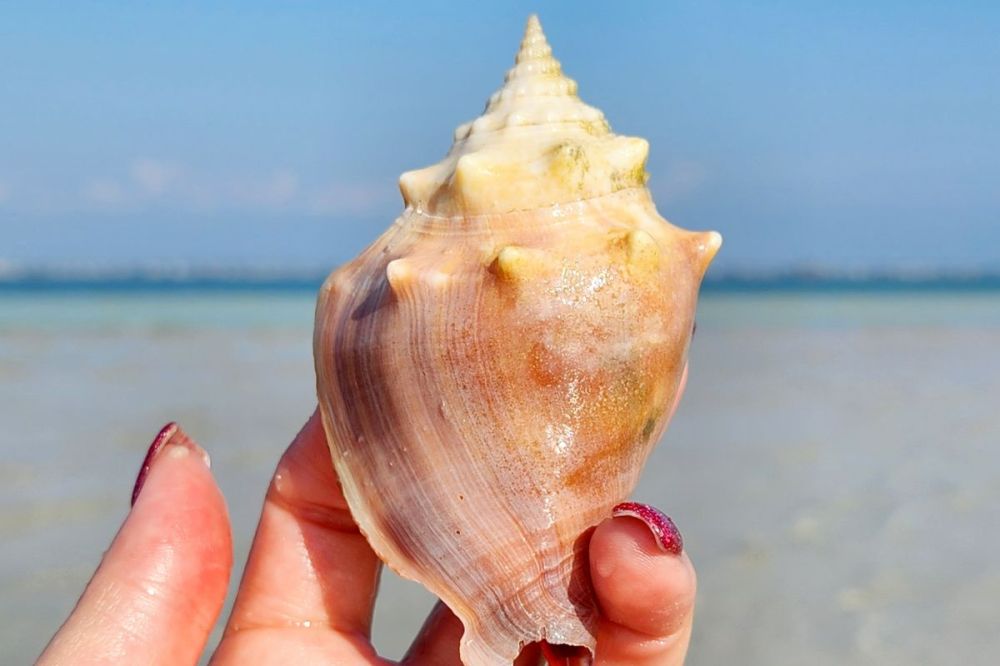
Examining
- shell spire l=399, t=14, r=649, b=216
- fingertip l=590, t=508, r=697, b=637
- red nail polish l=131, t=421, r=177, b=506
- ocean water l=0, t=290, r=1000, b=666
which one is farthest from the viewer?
ocean water l=0, t=290, r=1000, b=666

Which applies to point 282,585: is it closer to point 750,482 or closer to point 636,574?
point 636,574

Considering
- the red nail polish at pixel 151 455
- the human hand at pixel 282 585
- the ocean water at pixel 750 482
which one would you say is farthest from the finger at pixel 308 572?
the ocean water at pixel 750 482

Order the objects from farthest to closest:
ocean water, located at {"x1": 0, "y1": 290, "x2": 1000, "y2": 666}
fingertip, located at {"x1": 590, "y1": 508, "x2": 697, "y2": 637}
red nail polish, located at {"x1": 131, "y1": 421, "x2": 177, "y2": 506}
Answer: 1. ocean water, located at {"x1": 0, "y1": 290, "x2": 1000, "y2": 666}
2. red nail polish, located at {"x1": 131, "y1": 421, "x2": 177, "y2": 506}
3. fingertip, located at {"x1": 590, "y1": 508, "x2": 697, "y2": 637}

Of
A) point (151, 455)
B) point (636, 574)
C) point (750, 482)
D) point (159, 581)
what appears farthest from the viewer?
point (750, 482)

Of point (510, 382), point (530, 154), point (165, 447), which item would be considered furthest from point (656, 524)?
point (165, 447)

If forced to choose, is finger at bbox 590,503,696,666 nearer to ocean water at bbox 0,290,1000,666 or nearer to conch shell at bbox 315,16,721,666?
conch shell at bbox 315,16,721,666

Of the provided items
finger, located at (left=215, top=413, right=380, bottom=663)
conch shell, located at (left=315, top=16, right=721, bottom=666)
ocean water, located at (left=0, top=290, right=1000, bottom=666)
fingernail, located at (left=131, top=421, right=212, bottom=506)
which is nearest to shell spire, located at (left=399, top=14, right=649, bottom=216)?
conch shell, located at (left=315, top=16, right=721, bottom=666)
